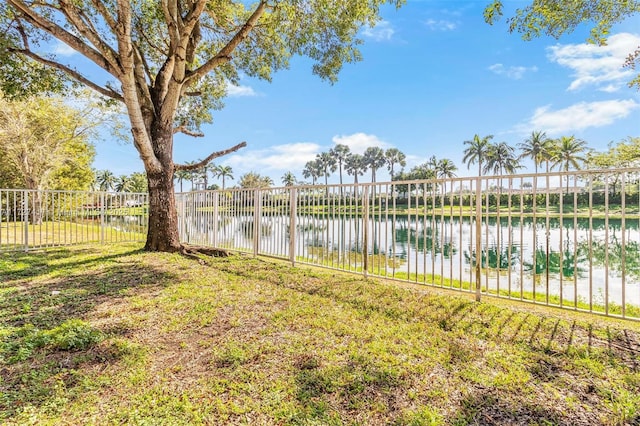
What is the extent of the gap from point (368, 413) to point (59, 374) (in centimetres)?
204

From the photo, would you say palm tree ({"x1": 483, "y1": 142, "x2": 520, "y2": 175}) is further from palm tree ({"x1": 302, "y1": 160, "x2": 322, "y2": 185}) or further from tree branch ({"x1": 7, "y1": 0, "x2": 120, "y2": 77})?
tree branch ({"x1": 7, "y1": 0, "x2": 120, "y2": 77})

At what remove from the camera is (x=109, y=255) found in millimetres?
6543

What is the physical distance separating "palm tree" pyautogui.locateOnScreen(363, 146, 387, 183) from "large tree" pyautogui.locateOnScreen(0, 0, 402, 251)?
55.1 meters

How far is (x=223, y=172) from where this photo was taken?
6094cm

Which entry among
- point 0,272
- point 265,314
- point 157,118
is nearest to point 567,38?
point 265,314

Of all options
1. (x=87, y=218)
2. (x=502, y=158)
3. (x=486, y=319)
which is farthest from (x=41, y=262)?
(x=502, y=158)

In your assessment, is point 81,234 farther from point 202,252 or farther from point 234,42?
point 234,42

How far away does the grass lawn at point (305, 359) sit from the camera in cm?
172

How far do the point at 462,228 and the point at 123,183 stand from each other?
77.4m

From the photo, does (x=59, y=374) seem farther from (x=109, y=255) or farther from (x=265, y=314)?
(x=109, y=255)

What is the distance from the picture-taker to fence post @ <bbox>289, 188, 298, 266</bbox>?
5.59 meters

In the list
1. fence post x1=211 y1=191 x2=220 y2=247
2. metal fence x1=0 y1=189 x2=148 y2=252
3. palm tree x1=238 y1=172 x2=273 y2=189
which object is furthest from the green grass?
palm tree x1=238 y1=172 x2=273 y2=189

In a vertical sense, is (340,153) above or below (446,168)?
above

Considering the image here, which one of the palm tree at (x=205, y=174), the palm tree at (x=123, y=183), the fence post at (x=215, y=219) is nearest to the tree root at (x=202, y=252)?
the fence post at (x=215, y=219)
